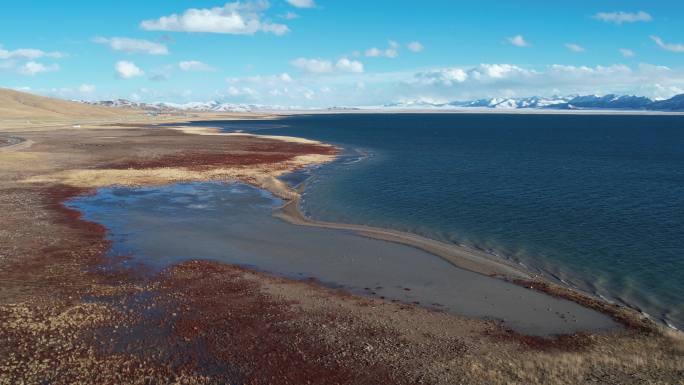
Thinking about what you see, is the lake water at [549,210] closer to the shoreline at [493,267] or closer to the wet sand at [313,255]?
the shoreline at [493,267]

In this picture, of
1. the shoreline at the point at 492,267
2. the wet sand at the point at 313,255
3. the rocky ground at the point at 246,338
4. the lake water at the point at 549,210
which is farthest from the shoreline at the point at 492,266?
the rocky ground at the point at 246,338

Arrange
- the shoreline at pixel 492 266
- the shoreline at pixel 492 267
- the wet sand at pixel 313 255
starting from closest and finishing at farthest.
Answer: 1. the shoreline at pixel 492 267
2. the shoreline at pixel 492 266
3. the wet sand at pixel 313 255

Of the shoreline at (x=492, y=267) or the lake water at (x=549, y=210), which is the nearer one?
the shoreline at (x=492, y=267)

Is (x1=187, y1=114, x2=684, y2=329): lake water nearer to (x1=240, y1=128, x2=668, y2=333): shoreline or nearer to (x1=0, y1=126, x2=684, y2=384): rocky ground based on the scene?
(x1=240, y1=128, x2=668, y2=333): shoreline

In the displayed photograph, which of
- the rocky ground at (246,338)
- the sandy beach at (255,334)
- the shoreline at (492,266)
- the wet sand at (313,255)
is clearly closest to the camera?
the rocky ground at (246,338)

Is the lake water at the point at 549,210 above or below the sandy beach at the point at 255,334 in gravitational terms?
above

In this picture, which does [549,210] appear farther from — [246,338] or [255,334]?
[246,338]

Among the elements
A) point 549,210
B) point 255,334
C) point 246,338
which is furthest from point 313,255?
point 549,210
